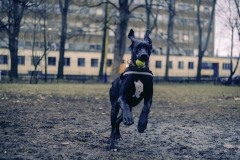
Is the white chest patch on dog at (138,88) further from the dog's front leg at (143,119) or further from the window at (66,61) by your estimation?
the window at (66,61)

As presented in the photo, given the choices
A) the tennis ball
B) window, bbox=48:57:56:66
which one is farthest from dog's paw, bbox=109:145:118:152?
window, bbox=48:57:56:66

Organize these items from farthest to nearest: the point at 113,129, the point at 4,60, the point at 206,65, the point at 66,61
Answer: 1. the point at 206,65
2. the point at 66,61
3. the point at 4,60
4. the point at 113,129

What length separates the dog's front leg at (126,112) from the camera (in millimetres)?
4543

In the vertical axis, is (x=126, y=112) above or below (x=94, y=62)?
below

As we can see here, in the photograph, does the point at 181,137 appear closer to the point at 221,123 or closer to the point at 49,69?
the point at 221,123

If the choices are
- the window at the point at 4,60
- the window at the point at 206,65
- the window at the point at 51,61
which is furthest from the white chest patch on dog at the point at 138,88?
the window at the point at 206,65

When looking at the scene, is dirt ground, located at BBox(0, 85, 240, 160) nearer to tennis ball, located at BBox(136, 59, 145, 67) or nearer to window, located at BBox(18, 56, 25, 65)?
tennis ball, located at BBox(136, 59, 145, 67)

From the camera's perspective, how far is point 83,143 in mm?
Answer: 5695

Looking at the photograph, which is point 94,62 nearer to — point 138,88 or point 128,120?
point 138,88

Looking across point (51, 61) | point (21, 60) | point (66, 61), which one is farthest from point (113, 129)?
point (66, 61)

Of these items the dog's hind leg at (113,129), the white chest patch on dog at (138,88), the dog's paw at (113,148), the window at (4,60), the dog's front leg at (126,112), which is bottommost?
the dog's paw at (113,148)

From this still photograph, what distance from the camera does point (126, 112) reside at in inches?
184

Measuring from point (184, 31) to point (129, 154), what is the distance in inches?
2688

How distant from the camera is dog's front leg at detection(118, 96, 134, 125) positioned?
14.9 ft
